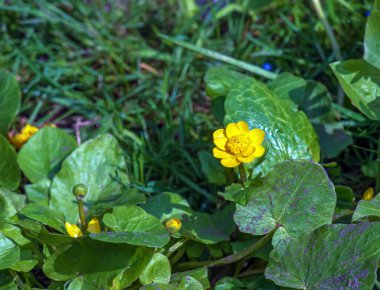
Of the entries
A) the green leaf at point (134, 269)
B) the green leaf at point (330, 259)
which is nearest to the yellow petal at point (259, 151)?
the green leaf at point (330, 259)

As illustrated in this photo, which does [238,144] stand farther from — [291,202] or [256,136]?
[291,202]

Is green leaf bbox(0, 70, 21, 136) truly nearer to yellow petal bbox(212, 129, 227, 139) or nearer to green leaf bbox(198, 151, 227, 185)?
green leaf bbox(198, 151, 227, 185)

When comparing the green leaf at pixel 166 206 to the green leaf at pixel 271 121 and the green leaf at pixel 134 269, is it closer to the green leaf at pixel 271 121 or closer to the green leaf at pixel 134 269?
the green leaf at pixel 134 269

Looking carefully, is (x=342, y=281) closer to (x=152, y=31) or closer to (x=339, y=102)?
(x=339, y=102)

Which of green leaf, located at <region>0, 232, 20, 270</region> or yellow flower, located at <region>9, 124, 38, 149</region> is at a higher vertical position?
yellow flower, located at <region>9, 124, 38, 149</region>

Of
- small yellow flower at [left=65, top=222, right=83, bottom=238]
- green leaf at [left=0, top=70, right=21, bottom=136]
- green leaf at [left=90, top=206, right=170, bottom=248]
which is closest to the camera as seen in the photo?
green leaf at [left=90, top=206, right=170, bottom=248]

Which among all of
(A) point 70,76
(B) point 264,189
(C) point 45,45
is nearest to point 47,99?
(A) point 70,76

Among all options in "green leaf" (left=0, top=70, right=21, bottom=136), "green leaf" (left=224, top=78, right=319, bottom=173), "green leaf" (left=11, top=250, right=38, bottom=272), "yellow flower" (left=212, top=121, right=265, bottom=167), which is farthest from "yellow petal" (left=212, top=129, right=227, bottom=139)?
"green leaf" (left=0, top=70, right=21, bottom=136)

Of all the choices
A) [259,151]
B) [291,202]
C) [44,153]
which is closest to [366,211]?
[291,202]
